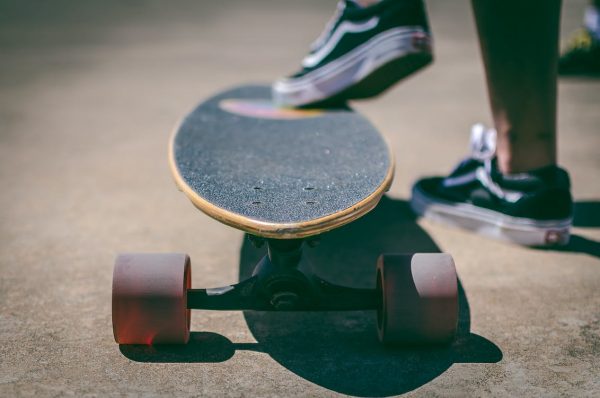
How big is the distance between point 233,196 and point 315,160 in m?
0.40

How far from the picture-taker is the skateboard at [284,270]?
180 centimetres

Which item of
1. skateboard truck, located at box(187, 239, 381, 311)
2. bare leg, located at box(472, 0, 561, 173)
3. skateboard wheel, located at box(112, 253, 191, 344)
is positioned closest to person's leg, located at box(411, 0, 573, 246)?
bare leg, located at box(472, 0, 561, 173)

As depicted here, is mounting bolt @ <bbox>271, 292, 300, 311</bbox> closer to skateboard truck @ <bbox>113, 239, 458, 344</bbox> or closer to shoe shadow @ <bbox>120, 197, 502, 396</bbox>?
skateboard truck @ <bbox>113, 239, 458, 344</bbox>

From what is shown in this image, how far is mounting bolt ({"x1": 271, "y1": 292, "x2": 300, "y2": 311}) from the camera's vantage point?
1862 mm

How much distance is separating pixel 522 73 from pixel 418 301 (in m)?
0.99

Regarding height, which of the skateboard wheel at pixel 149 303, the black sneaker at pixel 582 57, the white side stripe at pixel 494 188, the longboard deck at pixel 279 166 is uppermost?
→ the black sneaker at pixel 582 57

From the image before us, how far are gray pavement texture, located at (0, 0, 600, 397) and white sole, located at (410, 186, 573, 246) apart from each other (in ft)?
0.13

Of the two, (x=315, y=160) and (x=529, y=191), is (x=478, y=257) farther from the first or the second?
(x=315, y=160)

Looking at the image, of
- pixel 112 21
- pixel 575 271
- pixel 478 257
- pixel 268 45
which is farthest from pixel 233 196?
pixel 112 21

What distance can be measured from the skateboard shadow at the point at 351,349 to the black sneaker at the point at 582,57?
339 cm

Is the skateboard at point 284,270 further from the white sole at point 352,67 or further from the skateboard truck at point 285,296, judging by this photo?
the white sole at point 352,67

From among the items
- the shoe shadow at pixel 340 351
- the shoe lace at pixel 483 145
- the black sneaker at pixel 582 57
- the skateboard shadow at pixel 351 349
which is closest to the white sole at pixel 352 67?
the shoe lace at pixel 483 145

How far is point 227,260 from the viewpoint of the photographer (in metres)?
2.46

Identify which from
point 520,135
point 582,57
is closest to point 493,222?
point 520,135
